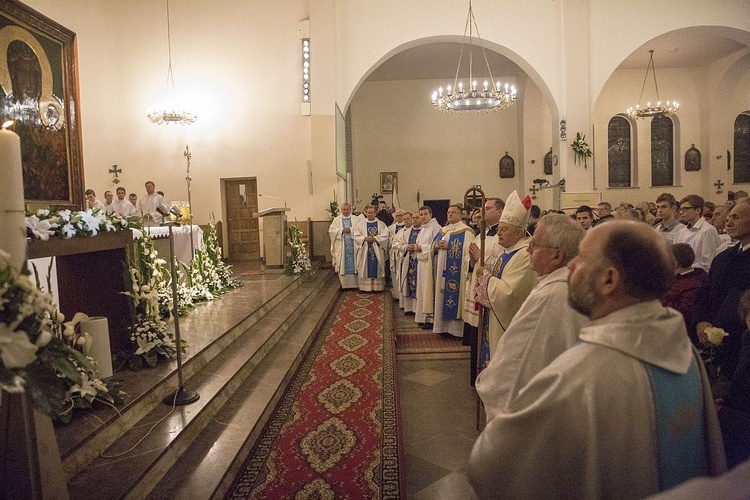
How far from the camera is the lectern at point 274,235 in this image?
9.27m

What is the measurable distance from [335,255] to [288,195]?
2592 mm

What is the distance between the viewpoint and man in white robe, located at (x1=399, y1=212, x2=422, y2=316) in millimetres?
7574

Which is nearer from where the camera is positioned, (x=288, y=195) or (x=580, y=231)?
(x=580, y=231)

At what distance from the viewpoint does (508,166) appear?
15727 millimetres

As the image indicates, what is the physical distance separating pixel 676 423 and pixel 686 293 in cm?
271

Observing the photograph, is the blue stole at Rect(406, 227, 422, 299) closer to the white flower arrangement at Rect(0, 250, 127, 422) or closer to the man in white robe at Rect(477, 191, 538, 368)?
the man in white robe at Rect(477, 191, 538, 368)

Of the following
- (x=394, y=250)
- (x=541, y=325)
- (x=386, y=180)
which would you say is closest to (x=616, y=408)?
(x=541, y=325)

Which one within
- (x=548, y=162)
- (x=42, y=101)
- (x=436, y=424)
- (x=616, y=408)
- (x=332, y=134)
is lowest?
(x=436, y=424)

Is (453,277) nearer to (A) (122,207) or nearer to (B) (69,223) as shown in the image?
(B) (69,223)

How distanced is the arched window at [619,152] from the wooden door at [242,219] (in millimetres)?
10965

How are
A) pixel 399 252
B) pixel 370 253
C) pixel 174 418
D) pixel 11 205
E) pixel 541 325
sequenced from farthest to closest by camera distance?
pixel 370 253
pixel 399 252
pixel 174 418
pixel 541 325
pixel 11 205

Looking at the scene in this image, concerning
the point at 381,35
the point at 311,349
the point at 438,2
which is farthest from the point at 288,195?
the point at 311,349

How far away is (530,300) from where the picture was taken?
1996 mm

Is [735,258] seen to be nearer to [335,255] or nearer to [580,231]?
[580,231]
